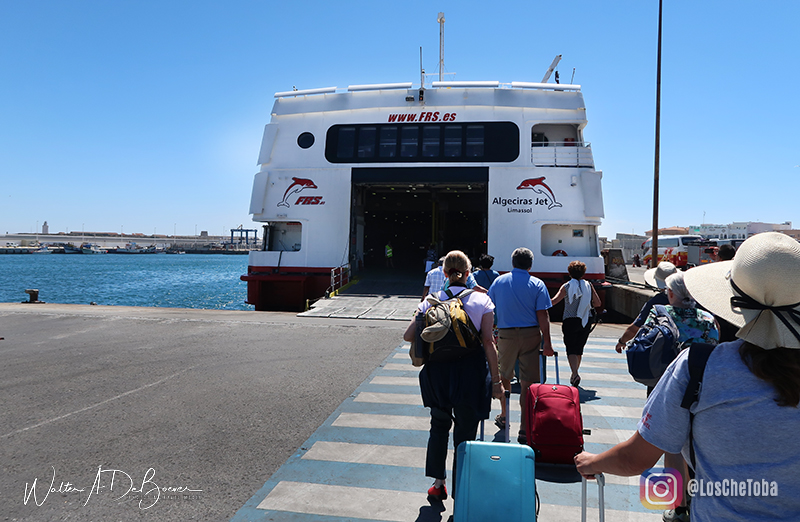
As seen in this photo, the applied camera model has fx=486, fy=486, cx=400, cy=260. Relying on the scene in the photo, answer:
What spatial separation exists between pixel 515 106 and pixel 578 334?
12692 mm

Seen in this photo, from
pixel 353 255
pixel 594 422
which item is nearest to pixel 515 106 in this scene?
pixel 353 255

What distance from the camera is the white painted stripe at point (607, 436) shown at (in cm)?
485

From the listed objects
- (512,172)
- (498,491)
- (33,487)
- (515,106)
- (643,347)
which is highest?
(515,106)

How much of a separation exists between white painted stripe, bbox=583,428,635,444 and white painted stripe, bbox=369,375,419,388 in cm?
251

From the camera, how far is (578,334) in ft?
21.1

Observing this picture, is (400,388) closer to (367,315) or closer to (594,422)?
(594,422)

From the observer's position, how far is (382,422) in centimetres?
539

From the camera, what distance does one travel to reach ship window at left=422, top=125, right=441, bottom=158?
17.7 meters

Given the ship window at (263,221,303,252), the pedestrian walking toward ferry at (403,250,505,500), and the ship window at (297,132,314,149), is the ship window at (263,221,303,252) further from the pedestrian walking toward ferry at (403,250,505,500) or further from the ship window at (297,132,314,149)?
the pedestrian walking toward ferry at (403,250,505,500)

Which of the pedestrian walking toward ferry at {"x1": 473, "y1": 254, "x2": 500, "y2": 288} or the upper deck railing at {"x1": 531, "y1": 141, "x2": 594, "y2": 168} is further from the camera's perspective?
the upper deck railing at {"x1": 531, "y1": 141, "x2": 594, "y2": 168}

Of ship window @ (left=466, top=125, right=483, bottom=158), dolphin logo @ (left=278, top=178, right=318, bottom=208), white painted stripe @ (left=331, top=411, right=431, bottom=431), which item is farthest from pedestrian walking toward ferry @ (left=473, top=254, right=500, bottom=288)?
dolphin logo @ (left=278, top=178, right=318, bottom=208)

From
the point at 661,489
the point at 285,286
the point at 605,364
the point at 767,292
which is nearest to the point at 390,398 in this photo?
the point at 661,489

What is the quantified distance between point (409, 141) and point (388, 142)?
0.78 m

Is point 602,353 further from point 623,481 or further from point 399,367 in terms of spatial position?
point 623,481
